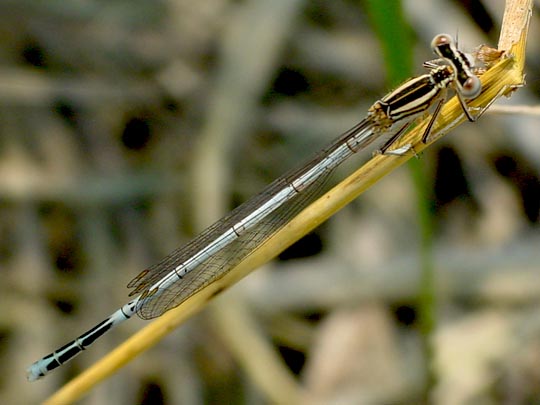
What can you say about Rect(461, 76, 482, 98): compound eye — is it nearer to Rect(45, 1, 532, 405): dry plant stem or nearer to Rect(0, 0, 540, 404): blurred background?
Rect(45, 1, 532, 405): dry plant stem

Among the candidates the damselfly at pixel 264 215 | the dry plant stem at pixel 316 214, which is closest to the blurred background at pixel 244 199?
the damselfly at pixel 264 215

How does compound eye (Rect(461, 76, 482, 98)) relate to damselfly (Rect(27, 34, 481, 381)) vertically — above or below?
below

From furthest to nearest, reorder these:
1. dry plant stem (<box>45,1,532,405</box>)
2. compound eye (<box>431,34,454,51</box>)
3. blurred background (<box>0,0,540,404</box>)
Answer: blurred background (<box>0,0,540,404</box>)
compound eye (<box>431,34,454,51</box>)
dry plant stem (<box>45,1,532,405</box>)

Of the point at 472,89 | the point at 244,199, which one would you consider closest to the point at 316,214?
the point at 472,89

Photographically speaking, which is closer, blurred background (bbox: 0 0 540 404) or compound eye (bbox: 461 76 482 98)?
compound eye (bbox: 461 76 482 98)

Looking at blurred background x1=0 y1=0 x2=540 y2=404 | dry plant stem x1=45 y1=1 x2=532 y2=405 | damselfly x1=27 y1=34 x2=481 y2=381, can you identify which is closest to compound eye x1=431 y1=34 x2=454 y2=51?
damselfly x1=27 y1=34 x2=481 y2=381
